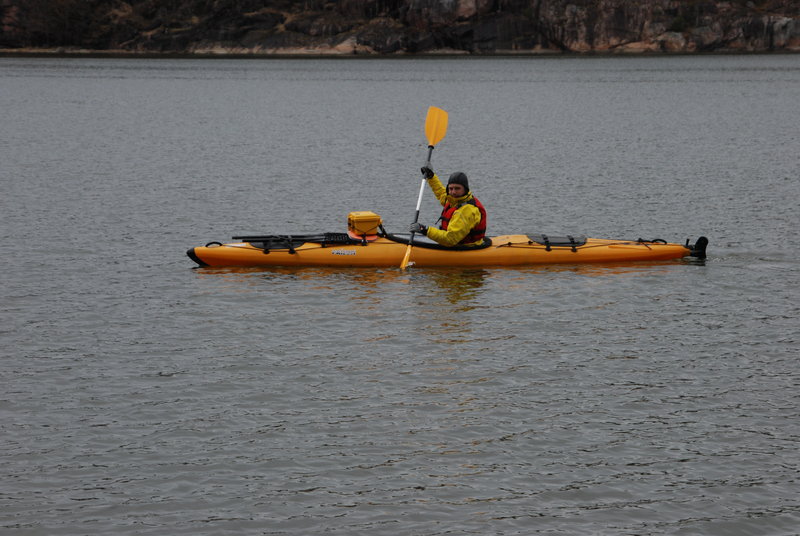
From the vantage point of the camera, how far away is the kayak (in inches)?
772

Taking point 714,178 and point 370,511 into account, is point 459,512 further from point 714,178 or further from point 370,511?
point 714,178

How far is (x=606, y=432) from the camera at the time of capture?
12.0 meters

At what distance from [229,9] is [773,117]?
368ft

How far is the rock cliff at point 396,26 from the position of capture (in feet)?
481

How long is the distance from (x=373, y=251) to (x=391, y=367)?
560 cm

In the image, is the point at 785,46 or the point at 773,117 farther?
the point at 785,46

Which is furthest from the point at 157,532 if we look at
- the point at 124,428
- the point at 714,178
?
the point at 714,178

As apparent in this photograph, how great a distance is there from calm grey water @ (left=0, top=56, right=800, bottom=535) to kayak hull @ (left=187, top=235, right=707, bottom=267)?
289 mm

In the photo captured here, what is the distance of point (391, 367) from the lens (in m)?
14.3

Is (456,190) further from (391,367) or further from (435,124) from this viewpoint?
(391,367)

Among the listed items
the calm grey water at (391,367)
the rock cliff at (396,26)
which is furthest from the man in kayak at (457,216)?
the rock cliff at (396,26)

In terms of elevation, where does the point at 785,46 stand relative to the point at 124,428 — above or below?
above

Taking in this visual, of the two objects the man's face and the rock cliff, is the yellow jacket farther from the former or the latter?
the rock cliff

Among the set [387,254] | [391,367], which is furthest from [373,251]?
[391,367]
